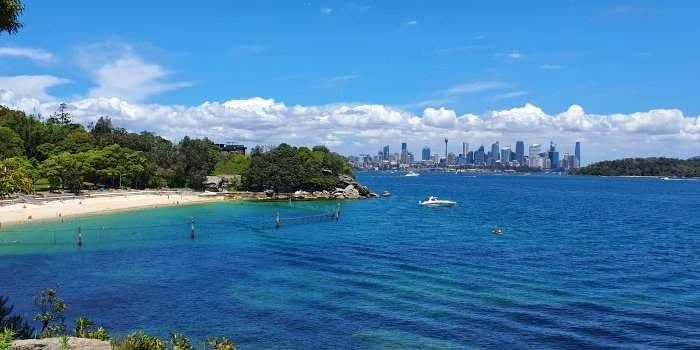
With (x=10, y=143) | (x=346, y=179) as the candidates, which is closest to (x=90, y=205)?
(x=10, y=143)

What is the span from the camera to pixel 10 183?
77.3ft

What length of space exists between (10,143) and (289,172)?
183ft

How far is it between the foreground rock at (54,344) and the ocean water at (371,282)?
42.8ft

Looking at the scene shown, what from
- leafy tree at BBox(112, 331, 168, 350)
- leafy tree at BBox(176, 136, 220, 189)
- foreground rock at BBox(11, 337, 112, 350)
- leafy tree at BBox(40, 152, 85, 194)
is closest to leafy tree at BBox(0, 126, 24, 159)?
leafy tree at BBox(40, 152, 85, 194)

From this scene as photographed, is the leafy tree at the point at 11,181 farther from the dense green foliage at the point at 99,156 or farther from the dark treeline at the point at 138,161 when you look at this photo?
the dark treeline at the point at 138,161

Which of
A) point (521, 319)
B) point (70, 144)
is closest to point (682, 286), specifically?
point (521, 319)

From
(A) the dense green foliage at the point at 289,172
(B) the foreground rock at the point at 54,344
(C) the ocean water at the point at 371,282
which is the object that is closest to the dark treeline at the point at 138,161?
(A) the dense green foliage at the point at 289,172

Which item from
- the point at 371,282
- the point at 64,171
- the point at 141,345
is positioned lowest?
the point at 371,282

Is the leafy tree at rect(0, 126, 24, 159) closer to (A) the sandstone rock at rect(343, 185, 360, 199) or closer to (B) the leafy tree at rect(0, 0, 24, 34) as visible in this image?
(A) the sandstone rock at rect(343, 185, 360, 199)

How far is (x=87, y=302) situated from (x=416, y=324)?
70.0ft

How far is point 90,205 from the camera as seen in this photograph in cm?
8906

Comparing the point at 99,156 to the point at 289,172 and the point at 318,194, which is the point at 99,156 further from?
the point at 318,194

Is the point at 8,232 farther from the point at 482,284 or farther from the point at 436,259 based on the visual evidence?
the point at 482,284

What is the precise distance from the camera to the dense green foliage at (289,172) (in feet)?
405
